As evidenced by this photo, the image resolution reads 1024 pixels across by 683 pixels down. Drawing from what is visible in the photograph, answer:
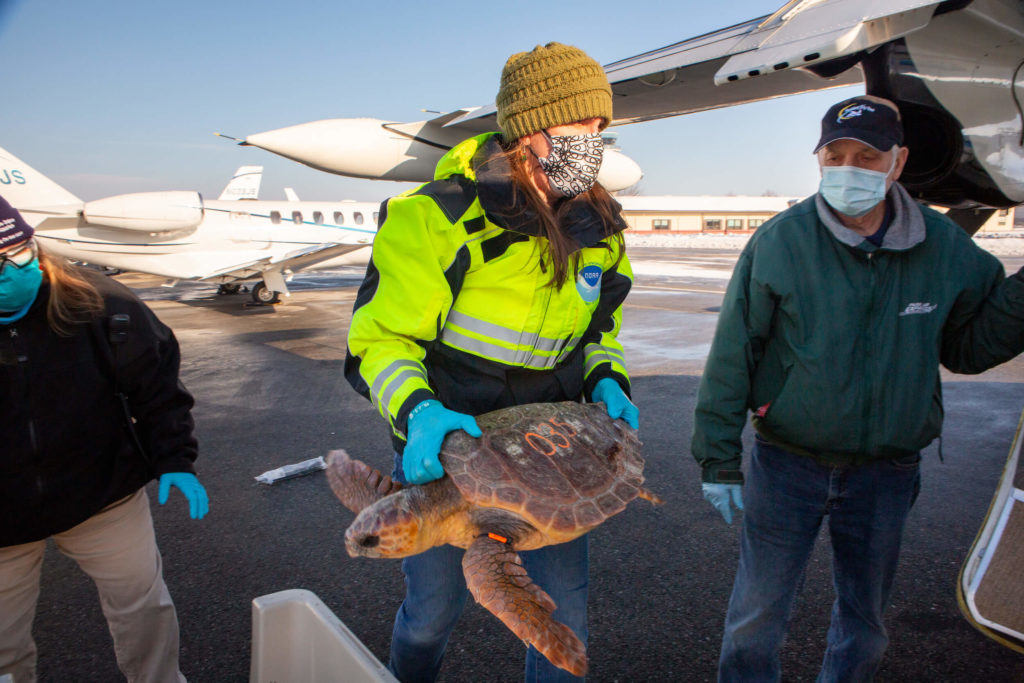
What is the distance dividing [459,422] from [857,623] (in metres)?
Result: 1.68

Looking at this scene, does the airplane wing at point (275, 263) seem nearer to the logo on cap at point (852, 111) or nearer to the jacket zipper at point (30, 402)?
the jacket zipper at point (30, 402)

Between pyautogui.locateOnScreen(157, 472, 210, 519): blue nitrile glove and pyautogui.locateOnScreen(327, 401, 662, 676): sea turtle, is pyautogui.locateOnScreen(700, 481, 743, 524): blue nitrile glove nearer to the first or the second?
pyautogui.locateOnScreen(327, 401, 662, 676): sea turtle

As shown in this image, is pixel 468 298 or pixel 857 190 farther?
pixel 857 190

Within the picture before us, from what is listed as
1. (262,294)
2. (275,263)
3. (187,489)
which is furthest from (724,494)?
(262,294)

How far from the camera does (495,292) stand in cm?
167

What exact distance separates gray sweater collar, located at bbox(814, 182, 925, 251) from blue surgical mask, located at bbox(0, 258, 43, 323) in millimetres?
2701

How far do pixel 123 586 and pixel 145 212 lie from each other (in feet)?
45.8

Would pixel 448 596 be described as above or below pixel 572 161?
below

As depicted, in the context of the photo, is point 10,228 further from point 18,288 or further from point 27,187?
point 27,187

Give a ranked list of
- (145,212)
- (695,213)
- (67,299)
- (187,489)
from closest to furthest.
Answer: (67,299), (187,489), (145,212), (695,213)

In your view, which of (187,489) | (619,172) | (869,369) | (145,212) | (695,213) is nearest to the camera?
(869,369)

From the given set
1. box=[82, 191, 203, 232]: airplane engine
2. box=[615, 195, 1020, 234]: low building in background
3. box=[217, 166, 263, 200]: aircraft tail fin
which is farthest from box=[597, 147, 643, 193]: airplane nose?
box=[615, 195, 1020, 234]: low building in background

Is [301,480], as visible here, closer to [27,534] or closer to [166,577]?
[166,577]

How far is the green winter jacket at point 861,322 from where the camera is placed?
1908 mm
